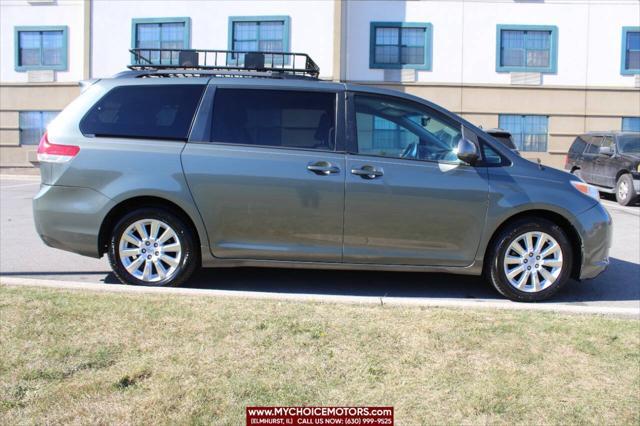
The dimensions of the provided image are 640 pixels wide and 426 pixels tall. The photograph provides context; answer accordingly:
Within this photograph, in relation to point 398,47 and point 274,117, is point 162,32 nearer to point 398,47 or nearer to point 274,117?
point 398,47

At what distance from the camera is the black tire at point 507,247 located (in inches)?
224

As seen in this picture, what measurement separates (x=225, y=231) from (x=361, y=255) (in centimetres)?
122

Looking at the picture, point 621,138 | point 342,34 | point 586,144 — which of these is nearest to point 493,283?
point 621,138

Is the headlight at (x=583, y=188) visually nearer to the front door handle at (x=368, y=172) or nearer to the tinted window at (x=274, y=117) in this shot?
the front door handle at (x=368, y=172)

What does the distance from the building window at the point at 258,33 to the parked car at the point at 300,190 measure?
56.8 feet

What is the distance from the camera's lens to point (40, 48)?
24500 mm

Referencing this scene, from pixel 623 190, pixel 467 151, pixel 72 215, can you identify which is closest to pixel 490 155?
pixel 467 151

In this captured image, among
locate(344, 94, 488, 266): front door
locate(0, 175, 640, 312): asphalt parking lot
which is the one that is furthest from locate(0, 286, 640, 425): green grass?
locate(0, 175, 640, 312): asphalt parking lot

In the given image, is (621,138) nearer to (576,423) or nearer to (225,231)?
(225,231)

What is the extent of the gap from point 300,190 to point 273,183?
0.24m

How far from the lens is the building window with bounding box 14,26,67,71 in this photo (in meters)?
24.3

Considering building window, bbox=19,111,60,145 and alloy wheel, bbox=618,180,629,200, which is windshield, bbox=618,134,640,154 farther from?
building window, bbox=19,111,60,145

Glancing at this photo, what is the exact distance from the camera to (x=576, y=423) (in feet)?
10.7

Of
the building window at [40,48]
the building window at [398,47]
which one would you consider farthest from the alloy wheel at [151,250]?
the building window at [40,48]
